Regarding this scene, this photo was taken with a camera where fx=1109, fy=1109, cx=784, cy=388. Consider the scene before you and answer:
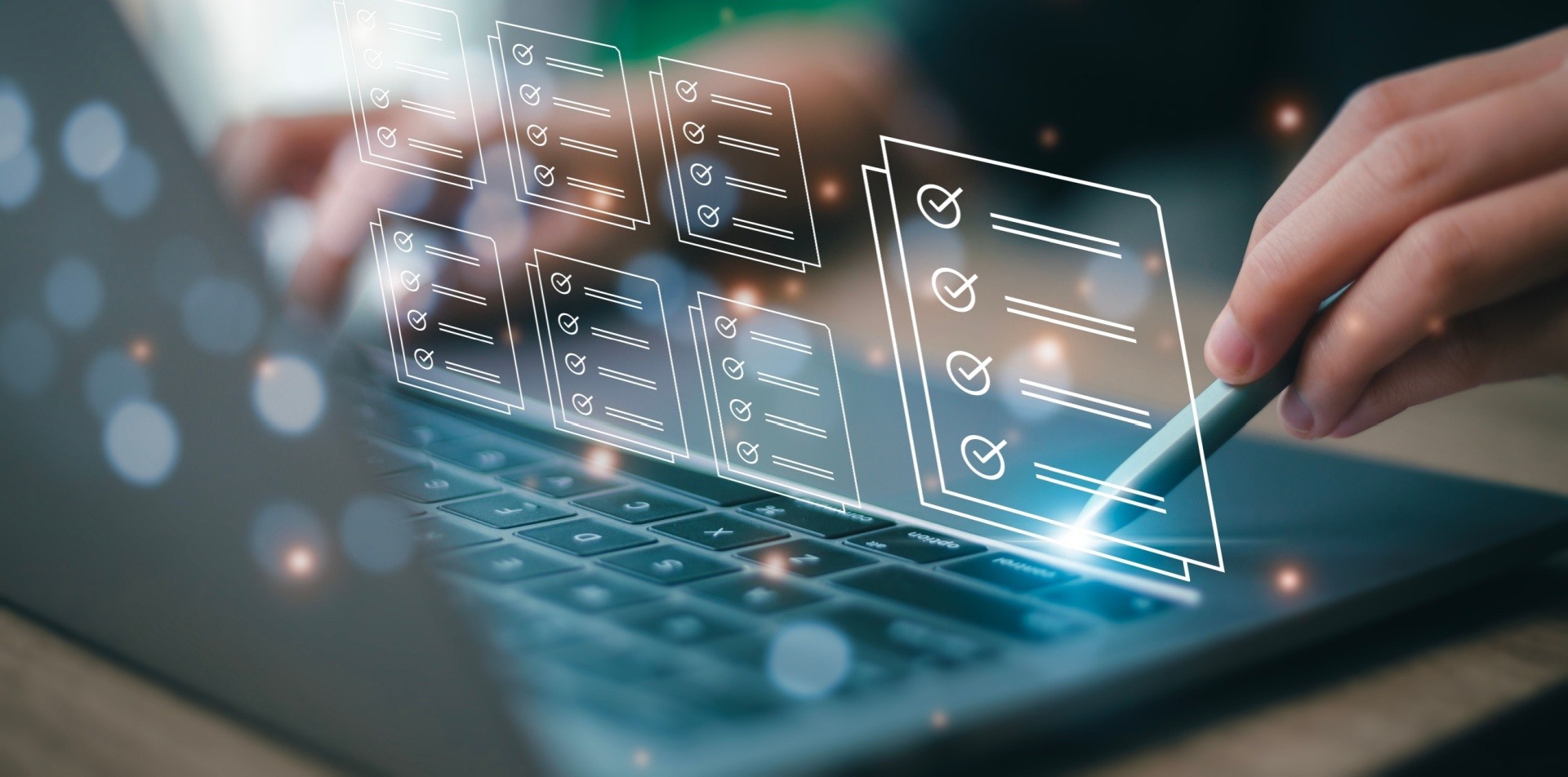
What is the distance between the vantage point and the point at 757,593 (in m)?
0.22

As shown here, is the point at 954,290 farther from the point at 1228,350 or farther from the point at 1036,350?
the point at 1228,350

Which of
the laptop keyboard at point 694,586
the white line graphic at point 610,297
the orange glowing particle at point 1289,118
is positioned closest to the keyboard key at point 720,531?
the laptop keyboard at point 694,586

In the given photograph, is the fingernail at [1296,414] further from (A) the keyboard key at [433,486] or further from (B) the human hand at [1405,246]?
(A) the keyboard key at [433,486]

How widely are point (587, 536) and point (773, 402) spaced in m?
0.13

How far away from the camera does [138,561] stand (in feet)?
0.75

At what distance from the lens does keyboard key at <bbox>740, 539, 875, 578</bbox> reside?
238 mm

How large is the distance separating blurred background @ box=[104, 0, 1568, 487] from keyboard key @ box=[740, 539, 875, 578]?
0.35m

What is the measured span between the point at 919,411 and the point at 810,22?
2.13 feet

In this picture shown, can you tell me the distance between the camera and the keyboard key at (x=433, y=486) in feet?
0.91

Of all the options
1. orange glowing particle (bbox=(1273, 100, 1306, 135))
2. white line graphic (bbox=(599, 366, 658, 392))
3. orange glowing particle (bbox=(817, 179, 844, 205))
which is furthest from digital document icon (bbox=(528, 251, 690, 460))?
orange glowing particle (bbox=(1273, 100, 1306, 135))

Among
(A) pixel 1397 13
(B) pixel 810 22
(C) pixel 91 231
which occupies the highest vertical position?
(B) pixel 810 22

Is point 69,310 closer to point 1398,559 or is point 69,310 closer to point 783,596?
point 783,596

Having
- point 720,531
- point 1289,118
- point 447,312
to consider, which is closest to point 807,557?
point 720,531

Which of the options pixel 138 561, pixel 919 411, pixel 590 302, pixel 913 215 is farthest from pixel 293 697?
pixel 913 215
